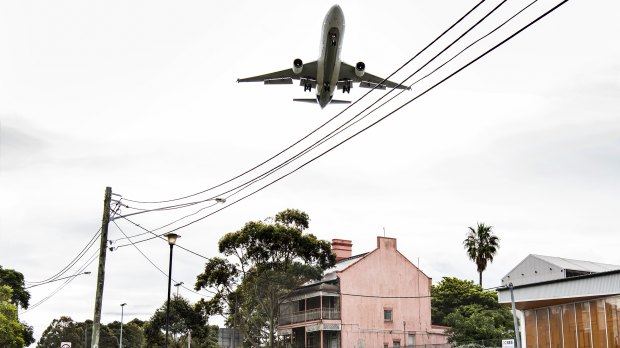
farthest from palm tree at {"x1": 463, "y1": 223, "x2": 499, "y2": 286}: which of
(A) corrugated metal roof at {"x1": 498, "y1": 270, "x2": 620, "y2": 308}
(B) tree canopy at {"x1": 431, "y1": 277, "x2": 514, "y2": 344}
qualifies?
(A) corrugated metal roof at {"x1": 498, "y1": 270, "x2": 620, "y2": 308}

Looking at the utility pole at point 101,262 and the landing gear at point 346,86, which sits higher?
the landing gear at point 346,86

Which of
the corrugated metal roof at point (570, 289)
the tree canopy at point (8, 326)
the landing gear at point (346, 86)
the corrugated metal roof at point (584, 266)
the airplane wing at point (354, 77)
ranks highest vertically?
the airplane wing at point (354, 77)

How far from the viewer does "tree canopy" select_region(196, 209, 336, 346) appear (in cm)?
5703

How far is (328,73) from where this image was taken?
73.5 feet

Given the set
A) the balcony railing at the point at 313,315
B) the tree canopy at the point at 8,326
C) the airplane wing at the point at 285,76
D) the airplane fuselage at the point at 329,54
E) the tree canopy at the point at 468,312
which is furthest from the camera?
the balcony railing at the point at 313,315

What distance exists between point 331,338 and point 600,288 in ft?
107

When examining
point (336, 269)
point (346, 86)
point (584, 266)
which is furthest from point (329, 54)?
point (336, 269)

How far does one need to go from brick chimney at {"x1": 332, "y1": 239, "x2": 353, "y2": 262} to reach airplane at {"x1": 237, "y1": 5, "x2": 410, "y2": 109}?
149ft

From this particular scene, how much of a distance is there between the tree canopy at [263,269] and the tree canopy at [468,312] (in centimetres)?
1351

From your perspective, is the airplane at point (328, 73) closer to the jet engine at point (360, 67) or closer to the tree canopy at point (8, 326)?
the jet engine at point (360, 67)

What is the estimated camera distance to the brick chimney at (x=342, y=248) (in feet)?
231

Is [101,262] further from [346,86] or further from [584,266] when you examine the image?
[584,266]

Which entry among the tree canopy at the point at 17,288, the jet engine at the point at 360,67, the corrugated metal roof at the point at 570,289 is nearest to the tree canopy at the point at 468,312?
the corrugated metal roof at the point at 570,289

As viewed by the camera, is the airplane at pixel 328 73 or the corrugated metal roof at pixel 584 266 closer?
the airplane at pixel 328 73
